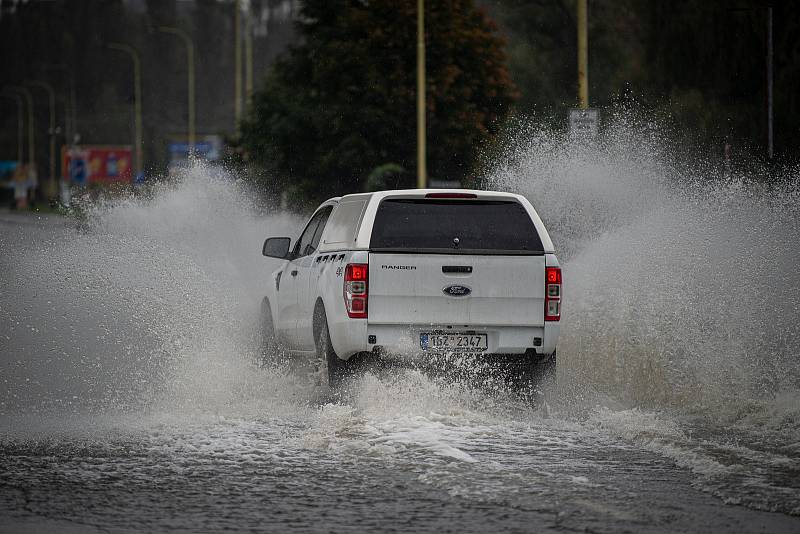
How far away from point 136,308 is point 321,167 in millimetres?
22957

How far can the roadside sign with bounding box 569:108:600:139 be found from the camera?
2797 centimetres

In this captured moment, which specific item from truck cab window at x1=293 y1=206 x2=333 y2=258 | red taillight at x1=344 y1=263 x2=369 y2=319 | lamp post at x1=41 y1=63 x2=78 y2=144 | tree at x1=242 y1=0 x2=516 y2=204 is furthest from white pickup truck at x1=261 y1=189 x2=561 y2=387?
lamp post at x1=41 y1=63 x2=78 y2=144

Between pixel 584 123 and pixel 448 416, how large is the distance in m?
17.5

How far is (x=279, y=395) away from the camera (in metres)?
12.7

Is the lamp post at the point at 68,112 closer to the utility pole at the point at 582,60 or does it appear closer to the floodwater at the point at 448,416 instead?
the utility pole at the point at 582,60

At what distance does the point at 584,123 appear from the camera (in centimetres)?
2802

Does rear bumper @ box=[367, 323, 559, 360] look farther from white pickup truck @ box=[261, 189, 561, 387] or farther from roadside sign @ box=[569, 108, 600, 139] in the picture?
roadside sign @ box=[569, 108, 600, 139]

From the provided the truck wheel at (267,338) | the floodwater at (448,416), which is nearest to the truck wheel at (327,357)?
the floodwater at (448,416)

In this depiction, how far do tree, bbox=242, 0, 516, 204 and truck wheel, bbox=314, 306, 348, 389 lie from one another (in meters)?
30.8

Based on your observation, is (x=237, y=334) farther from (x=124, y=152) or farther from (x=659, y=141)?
(x=124, y=152)

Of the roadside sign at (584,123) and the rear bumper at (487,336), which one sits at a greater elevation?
the roadside sign at (584,123)

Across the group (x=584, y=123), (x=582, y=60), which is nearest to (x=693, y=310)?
(x=584, y=123)

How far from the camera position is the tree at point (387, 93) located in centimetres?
4372

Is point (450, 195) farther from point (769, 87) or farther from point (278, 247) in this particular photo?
point (769, 87)
